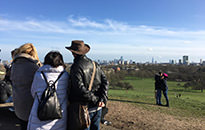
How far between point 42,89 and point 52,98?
0.19 metres

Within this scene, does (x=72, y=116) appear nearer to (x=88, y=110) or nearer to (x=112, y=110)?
(x=88, y=110)

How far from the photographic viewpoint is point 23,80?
287 cm

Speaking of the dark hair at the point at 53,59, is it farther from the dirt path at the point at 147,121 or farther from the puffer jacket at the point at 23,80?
the dirt path at the point at 147,121

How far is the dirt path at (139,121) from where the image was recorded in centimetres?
558

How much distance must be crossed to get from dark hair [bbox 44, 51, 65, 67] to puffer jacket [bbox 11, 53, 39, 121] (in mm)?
387

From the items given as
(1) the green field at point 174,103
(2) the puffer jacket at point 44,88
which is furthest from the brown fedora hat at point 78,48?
(1) the green field at point 174,103

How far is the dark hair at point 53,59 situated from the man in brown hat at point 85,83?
228 mm

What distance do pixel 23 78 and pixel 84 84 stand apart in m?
0.95

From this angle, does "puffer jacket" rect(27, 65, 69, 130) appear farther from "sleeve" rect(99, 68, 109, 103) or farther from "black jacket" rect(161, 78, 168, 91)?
"black jacket" rect(161, 78, 168, 91)

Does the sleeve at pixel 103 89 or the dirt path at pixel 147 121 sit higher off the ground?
the sleeve at pixel 103 89

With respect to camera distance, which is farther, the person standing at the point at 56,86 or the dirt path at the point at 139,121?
the dirt path at the point at 139,121

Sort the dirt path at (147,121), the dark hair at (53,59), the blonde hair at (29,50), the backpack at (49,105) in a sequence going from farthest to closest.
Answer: the dirt path at (147,121) < the blonde hair at (29,50) < the dark hair at (53,59) < the backpack at (49,105)

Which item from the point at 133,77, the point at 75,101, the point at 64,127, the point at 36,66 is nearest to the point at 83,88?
the point at 75,101

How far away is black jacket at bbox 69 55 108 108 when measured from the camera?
8.93ft
